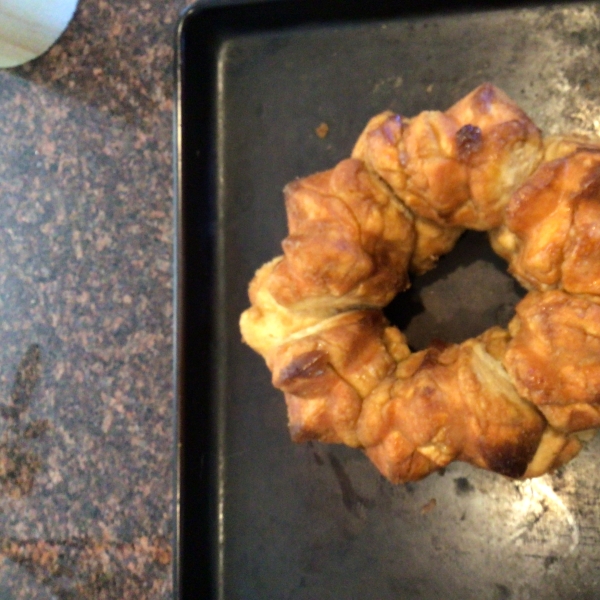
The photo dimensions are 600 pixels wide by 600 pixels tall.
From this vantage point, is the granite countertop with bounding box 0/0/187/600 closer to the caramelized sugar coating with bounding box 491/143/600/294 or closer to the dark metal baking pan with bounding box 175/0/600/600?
the dark metal baking pan with bounding box 175/0/600/600

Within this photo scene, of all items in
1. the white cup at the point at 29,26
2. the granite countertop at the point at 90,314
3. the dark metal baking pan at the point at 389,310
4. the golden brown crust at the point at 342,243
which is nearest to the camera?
the golden brown crust at the point at 342,243

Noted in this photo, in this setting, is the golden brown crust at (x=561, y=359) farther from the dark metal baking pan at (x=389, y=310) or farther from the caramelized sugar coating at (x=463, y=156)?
the dark metal baking pan at (x=389, y=310)

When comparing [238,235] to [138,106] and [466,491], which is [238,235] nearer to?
[138,106]

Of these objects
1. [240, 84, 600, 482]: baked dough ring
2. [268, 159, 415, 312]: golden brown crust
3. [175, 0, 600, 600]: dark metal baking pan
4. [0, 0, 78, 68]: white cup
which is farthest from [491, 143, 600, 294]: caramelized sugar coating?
[0, 0, 78, 68]: white cup

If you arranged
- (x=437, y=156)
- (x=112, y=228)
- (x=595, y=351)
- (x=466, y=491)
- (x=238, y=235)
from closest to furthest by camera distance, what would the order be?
(x=595, y=351)
(x=437, y=156)
(x=466, y=491)
(x=238, y=235)
(x=112, y=228)

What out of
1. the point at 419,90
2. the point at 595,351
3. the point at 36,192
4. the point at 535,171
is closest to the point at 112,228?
the point at 36,192

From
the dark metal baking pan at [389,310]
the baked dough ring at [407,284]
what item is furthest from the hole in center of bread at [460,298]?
the baked dough ring at [407,284]

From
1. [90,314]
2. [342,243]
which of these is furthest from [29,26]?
[342,243]

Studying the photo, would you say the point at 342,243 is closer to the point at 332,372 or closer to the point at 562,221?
the point at 332,372
